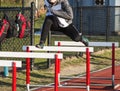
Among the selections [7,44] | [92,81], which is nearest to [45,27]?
[92,81]

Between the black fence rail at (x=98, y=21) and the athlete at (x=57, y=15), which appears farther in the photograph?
the black fence rail at (x=98, y=21)

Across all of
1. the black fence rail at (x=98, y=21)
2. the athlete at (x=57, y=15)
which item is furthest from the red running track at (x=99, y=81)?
the black fence rail at (x=98, y=21)

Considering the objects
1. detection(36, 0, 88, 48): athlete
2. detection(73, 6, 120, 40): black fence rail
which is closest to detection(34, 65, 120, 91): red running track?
detection(36, 0, 88, 48): athlete

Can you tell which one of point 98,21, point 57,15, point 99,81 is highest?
point 57,15

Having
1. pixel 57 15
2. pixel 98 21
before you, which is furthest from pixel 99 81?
pixel 98 21

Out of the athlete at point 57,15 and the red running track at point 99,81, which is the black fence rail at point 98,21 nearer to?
the red running track at point 99,81

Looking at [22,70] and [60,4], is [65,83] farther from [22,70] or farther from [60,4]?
[60,4]

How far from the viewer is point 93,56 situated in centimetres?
1623

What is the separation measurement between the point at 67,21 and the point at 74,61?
20.5 ft

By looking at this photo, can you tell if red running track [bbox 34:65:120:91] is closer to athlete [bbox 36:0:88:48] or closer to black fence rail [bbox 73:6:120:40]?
athlete [bbox 36:0:88:48]

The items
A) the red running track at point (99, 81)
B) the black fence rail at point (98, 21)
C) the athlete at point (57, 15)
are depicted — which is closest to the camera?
the athlete at point (57, 15)

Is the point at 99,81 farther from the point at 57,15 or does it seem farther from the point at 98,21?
the point at 98,21

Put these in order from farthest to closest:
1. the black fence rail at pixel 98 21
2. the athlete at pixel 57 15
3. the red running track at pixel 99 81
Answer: the black fence rail at pixel 98 21 → the red running track at pixel 99 81 → the athlete at pixel 57 15

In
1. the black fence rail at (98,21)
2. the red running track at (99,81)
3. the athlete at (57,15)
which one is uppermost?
the athlete at (57,15)
